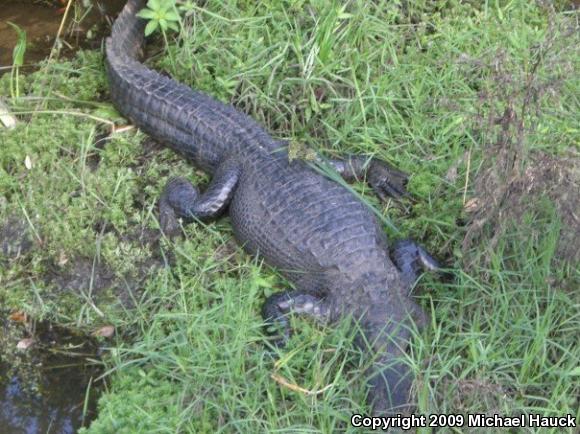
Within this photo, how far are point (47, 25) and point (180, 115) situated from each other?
1743mm

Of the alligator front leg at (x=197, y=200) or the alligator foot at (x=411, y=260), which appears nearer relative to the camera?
the alligator foot at (x=411, y=260)

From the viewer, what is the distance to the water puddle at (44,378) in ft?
13.5

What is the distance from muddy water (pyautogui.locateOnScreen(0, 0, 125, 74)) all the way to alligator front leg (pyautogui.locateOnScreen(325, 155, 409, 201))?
2204mm

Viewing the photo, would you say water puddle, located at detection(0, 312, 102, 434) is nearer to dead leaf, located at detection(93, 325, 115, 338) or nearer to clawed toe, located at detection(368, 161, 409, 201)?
dead leaf, located at detection(93, 325, 115, 338)

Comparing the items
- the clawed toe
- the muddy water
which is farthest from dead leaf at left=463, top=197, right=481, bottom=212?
the muddy water

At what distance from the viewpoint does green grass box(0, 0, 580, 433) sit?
3.80 meters

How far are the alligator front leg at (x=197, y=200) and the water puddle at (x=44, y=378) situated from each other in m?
0.84

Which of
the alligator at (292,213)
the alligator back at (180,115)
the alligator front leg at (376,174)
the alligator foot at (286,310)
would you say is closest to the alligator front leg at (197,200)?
the alligator at (292,213)

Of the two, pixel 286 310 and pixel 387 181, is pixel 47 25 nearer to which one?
pixel 387 181

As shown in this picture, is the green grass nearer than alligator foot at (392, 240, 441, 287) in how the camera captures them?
Yes

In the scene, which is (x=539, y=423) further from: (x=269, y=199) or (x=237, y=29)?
(x=237, y=29)

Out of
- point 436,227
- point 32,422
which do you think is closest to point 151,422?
point 32,422

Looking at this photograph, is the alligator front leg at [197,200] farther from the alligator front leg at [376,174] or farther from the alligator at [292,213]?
the alligator front leg at [376,174]

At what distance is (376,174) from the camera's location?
4.93 metres
